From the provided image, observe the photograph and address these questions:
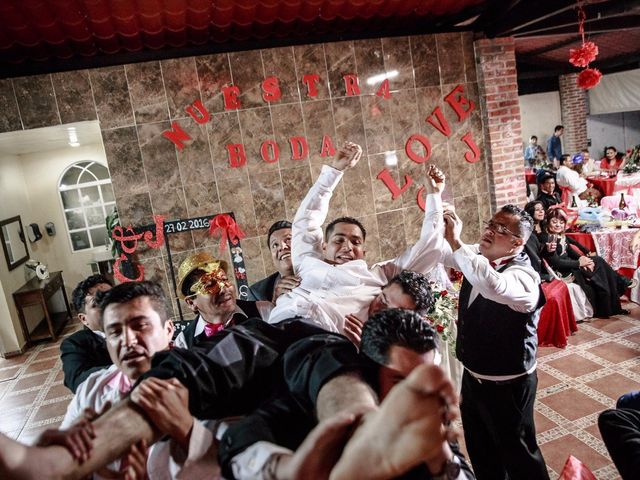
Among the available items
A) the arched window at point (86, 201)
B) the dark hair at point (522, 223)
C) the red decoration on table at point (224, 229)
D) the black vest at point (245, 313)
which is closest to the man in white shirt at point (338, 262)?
the black vest at point (245, 313)

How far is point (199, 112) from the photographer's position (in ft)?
15.6

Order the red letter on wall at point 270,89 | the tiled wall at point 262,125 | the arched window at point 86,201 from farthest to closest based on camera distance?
1. the arched window at point 86,201
2. the red letter on wall at point 270,89
3. the tiled wall at point 262,125

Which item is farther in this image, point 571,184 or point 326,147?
point 571,184

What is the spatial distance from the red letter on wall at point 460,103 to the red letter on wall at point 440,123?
0.17 meters

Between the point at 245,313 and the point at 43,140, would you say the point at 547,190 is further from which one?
the point at 43,140

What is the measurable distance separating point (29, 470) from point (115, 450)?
15 centimetres

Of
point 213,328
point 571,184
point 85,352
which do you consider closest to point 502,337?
point 213,328

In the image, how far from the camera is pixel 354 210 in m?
5.26

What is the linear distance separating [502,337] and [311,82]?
3.57 m

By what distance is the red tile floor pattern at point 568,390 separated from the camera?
10.00ft

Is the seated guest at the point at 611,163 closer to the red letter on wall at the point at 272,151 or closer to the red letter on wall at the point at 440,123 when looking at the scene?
the red letter on wall at the point at 440,123

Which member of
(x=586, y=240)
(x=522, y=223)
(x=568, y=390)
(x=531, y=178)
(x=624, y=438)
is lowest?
(x=568, y=390)

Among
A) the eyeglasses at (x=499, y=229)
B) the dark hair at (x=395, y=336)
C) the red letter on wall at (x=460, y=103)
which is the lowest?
the eyeglasses at (x=499, y=229)

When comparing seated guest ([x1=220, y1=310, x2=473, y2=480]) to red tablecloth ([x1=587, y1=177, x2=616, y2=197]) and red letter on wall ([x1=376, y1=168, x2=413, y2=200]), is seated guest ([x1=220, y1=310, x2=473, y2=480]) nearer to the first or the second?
red letter on wall ([x1=376, y1=168, x2=413, y2=200])
